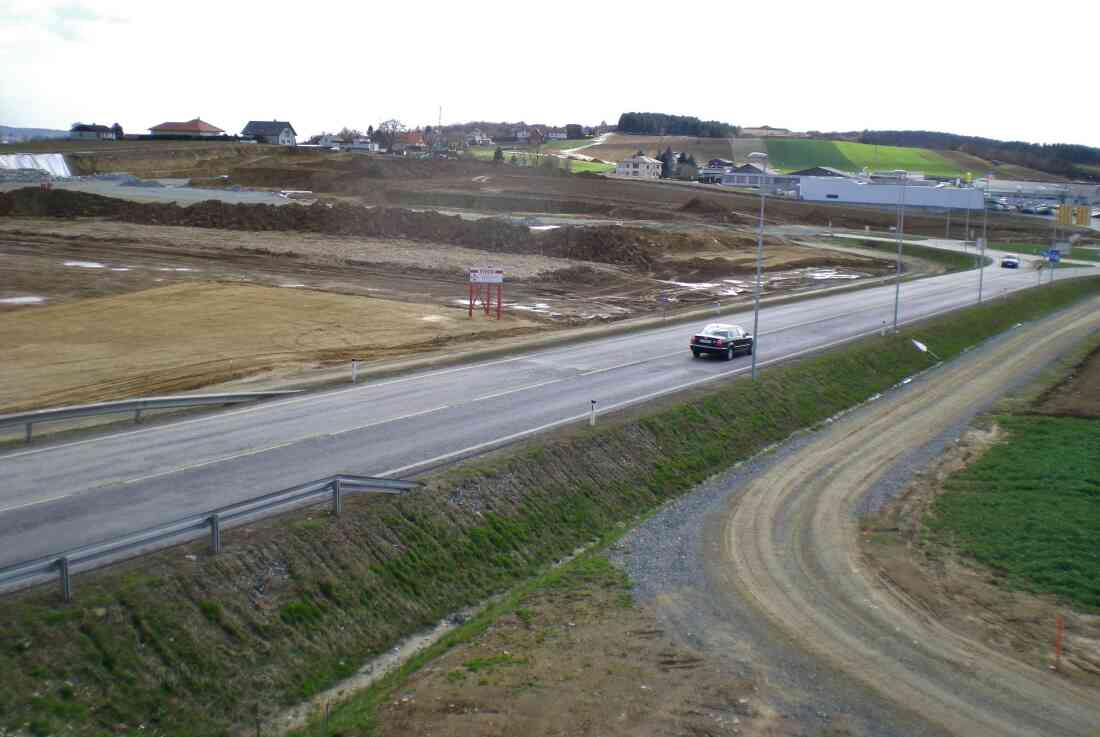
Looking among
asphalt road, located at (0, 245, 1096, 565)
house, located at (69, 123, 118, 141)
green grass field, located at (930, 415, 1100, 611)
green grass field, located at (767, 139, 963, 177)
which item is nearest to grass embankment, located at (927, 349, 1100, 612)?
green grass field, located at (930, 415, 1100, 611)

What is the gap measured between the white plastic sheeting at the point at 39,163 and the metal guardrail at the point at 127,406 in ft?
346

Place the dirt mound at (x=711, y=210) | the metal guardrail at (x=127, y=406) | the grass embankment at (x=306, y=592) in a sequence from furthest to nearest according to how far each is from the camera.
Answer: the dirt mound at (x=711, y=210)
the metal guardrail at (x=127, y=406)
the grass embankment at (x=306, y=592)

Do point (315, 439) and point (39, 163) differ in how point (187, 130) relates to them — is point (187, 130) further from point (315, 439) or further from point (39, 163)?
point (315, 439)

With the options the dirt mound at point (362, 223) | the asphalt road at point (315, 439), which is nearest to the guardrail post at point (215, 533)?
the asphalt road at point (315, 439)

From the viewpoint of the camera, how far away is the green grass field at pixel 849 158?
17612 cm

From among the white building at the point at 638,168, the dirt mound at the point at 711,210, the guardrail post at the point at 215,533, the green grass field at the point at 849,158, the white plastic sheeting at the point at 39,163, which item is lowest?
the guardrail post at the point at 215,533

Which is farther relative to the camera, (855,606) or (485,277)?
(485,277)

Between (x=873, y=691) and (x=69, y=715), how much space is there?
409 inches

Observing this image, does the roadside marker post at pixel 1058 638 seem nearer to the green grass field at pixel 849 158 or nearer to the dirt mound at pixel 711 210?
the dirt mound at pixel 711 210

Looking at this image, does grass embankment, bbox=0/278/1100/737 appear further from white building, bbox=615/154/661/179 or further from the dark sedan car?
white building, bbox=615/154/661/179

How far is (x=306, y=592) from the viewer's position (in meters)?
15.4

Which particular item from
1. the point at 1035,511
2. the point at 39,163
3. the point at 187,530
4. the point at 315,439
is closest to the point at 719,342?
the point at 1035,511

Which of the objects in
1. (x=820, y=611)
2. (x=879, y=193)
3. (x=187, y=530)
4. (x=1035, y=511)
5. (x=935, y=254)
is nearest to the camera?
(x=187, y=530)

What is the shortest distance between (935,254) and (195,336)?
6961 cm
